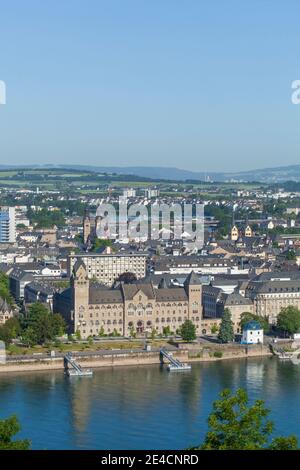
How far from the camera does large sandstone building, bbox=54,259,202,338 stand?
57.6 ft

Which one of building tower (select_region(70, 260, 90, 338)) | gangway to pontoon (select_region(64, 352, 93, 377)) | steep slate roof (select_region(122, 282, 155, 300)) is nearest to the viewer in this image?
gangway to pontoon (select_region(64, 352, 93, 377))

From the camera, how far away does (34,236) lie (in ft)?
114

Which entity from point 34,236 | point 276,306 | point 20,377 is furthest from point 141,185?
point 20,377

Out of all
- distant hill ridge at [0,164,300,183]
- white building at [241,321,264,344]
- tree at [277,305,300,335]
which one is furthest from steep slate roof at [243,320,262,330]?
distant hill ridge at [0,164,300,183]

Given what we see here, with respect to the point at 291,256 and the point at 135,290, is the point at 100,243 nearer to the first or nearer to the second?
the point at 291,256

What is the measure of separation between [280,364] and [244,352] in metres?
0.87

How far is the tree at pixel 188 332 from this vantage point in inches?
669

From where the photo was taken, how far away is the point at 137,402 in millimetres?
12703

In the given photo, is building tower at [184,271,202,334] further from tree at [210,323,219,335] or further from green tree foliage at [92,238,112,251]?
green tree foliage at [92,238,112,251]

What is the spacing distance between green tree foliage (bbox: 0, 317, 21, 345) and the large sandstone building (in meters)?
0.99

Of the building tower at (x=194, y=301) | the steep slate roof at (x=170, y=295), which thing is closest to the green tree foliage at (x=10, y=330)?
the steep slate roof at (x=170, y=295)

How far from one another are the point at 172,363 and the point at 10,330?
8.54ft

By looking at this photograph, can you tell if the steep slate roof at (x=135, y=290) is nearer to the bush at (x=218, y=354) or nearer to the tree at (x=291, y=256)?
the bush at (x=218, y=354)

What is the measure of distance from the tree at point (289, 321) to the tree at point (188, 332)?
5.16 ft
